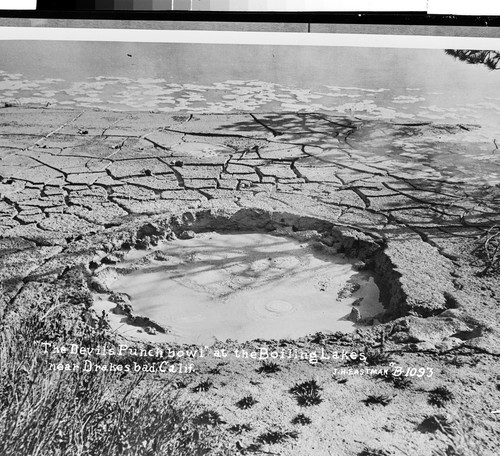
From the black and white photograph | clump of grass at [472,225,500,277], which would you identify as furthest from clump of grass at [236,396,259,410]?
clump of grass at [472,225,500,277]

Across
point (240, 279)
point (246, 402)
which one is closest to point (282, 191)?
point (240, 279)

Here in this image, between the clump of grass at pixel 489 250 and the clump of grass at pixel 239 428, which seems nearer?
the clump of grass at pixel 239 428

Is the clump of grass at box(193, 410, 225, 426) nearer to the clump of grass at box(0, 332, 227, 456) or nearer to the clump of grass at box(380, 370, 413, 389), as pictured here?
the clump of grass at box(0, 332, 227, 456)

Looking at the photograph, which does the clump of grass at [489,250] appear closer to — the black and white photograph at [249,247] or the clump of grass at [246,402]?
the black and white photograph at [249,247]

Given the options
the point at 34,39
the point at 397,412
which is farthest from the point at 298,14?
the point at 397,412

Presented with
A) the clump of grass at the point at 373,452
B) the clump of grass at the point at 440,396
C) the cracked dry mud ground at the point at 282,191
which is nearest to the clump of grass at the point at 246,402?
the cracked dry mud ground at the point at 282,191

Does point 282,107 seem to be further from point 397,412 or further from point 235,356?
point 397,412
